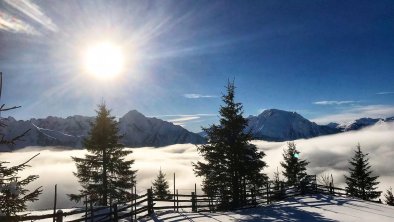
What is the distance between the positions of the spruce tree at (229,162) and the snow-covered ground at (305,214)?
167 inches

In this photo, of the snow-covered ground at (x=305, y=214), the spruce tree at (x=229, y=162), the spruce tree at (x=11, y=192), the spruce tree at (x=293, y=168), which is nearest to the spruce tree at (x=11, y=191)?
the spruce tree at (x=11, y=192)

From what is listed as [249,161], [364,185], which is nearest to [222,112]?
[249,161]

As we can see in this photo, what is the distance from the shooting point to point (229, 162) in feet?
107

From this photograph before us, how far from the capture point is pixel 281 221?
2125 cm

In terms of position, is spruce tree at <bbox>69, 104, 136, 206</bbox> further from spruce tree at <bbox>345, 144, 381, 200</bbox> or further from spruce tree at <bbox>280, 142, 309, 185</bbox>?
spruce tree at <bbox>345, 144, 381, 200</bbox>

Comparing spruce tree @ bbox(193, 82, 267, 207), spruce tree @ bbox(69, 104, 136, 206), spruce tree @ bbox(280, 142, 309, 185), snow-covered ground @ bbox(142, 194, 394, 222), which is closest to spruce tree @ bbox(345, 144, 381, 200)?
spruce tree @ bbox(280, 142, 309, 185)

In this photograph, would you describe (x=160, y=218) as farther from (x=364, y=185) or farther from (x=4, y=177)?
(x=364, y=185)

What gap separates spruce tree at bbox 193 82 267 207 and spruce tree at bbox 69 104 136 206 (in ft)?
25.4

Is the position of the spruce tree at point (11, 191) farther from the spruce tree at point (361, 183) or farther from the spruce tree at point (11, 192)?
the spruce tree at point (361, 183)

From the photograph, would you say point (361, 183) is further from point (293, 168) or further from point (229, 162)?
point (229, 162)

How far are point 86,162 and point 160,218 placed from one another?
15.5 m

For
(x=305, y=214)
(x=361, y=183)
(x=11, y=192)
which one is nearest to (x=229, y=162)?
(x=305, y=214)

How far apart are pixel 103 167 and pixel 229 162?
40.0 ft

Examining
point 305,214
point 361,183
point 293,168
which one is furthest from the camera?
point 361,183
